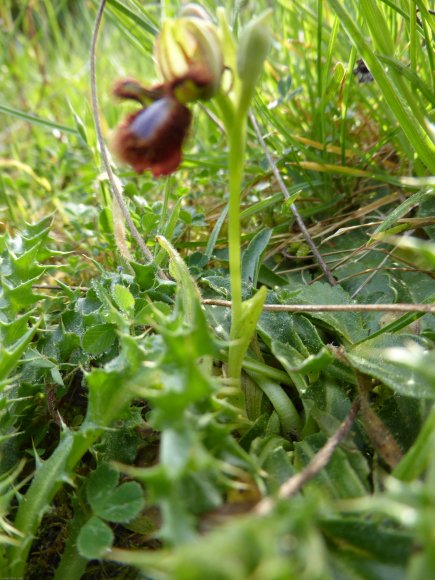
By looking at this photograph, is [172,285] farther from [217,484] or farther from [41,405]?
[217,484]

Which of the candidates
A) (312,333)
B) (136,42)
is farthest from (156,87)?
(136,42)

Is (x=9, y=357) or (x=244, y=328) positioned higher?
(x=9, y=357)

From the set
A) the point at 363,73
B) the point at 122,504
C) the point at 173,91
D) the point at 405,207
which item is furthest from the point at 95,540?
the point at 363,73

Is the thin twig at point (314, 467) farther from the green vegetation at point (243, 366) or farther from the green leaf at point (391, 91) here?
the green leaf at point (391, 91)

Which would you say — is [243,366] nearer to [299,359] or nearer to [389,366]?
[299,359]

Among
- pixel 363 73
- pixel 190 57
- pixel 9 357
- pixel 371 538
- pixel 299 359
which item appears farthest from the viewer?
pixel 363 73

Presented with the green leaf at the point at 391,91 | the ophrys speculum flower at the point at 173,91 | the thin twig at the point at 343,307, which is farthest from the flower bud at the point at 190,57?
the green leaf at the point at 391,91

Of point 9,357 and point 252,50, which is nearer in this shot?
point 252,50
